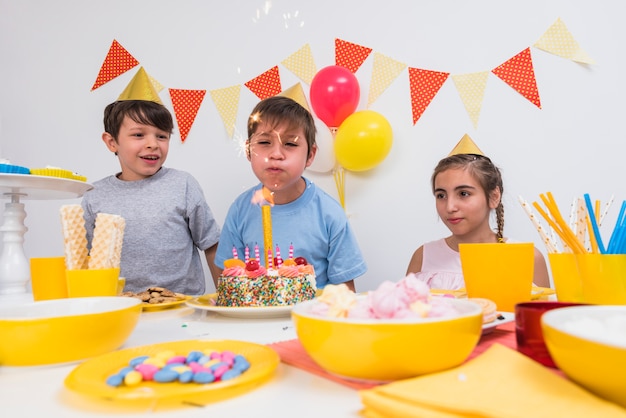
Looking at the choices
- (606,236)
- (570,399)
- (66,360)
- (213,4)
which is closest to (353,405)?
(570,399)

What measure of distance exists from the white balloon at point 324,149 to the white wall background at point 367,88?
0.08m

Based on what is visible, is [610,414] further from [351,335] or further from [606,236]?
[606,236]

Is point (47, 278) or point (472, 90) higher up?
point (472, 90)

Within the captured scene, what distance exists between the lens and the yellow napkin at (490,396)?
30 cm

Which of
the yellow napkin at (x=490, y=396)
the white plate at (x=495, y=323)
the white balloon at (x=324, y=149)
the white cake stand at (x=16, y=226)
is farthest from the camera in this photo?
the white balloon at (x=324, y=149)

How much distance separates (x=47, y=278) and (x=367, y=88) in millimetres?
1871

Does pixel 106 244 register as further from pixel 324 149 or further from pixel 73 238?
pixel 324 149

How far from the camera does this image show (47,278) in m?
0.81

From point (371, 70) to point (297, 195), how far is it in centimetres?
99

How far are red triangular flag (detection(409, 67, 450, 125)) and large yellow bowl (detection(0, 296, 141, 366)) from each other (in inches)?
77.8

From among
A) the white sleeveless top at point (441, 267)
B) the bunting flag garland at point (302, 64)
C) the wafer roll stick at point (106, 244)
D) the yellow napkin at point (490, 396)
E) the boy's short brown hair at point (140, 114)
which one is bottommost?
the white sleeveless top at point (441, 267)

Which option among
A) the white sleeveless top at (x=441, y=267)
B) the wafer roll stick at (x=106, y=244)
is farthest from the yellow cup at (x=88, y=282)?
the white sleeveless top at (x=441, y=267)

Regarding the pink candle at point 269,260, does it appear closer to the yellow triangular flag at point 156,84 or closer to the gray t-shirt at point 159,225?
the gray t-shirt at point 159,225

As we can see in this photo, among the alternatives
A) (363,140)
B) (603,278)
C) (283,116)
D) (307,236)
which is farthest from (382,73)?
(603,278)
